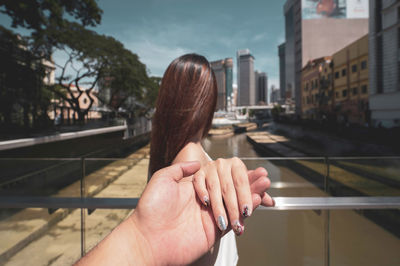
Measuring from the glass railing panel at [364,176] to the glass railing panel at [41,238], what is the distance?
78.9 inches

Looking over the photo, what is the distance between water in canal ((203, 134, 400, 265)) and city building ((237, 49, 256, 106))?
16313 centimetres

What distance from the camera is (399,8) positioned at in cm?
1928

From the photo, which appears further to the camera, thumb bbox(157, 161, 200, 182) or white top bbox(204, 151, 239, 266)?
white top bbox(204, 151, 239, 266)

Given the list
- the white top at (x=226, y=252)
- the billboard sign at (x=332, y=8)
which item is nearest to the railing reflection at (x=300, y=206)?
the white top at (x=226, y=252)

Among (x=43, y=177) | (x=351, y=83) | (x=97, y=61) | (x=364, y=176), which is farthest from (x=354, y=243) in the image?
(x=351, y=83)

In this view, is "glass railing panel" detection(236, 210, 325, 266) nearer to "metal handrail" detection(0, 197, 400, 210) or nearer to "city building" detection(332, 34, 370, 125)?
"metal handrail" detection(0, 197, 400, 210)

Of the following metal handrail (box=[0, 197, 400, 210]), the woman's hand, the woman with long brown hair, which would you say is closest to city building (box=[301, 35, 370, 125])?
metal handrail (box=[0, 197, 400, 210])

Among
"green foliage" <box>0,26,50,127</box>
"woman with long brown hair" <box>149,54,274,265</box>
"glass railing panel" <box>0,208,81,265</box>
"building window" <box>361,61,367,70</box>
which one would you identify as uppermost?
"building window" <box>361,61,367,70</box>

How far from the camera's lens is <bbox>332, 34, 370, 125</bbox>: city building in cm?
2692

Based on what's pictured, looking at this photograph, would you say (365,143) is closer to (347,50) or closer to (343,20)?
(347,50)

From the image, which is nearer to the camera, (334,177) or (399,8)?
(334,177)

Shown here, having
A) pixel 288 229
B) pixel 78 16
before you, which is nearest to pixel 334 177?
pixel 288 229

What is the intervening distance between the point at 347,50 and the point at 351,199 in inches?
1423

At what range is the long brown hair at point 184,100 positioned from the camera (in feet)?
3.43
